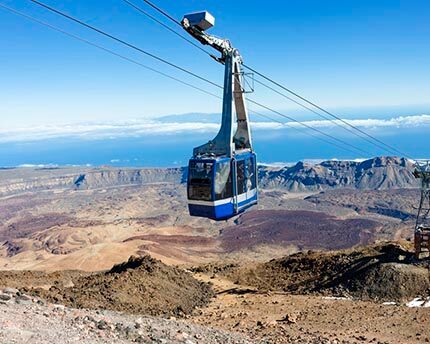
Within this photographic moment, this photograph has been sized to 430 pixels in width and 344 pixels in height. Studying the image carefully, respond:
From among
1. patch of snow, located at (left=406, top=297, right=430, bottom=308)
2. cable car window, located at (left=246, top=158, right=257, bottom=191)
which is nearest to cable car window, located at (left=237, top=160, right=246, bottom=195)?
cable car window, located at (left=246, top=158, right=257, bottom=191)

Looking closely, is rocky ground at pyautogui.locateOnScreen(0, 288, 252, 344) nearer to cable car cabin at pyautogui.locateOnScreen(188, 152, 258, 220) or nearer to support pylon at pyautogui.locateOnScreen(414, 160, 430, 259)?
cable car cabin at pyautogui.locateOnScreen(188, 152, 258, 220)

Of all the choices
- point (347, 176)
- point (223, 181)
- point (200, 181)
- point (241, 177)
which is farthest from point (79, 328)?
point (347, 176)

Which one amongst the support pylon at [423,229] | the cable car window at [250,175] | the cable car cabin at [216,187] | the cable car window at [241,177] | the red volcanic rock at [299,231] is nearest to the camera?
the cable car cabin at [216,187]

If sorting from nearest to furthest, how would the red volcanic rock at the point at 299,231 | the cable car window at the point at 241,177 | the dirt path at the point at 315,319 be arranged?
the dirt path at the point at 315,319, the cable car window at the point at 241,177, the red volcanic rock at the point at 299,231

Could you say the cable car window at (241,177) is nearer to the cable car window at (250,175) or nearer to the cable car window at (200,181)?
the cable car window at (250,175)

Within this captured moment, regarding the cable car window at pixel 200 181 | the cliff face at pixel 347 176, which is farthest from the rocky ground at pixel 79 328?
the cliff face at pixel 347 176

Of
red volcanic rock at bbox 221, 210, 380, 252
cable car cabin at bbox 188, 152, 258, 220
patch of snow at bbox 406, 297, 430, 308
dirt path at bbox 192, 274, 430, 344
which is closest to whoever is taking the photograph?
dirt path at bbox 192, 274, 430, 344

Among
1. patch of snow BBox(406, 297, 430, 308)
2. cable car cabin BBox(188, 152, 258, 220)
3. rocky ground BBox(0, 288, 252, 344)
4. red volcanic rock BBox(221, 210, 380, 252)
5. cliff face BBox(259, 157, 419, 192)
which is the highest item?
cable car cabin BBox(188, 152, 258, 220)

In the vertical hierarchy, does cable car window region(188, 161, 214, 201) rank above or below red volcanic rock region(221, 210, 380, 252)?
above
